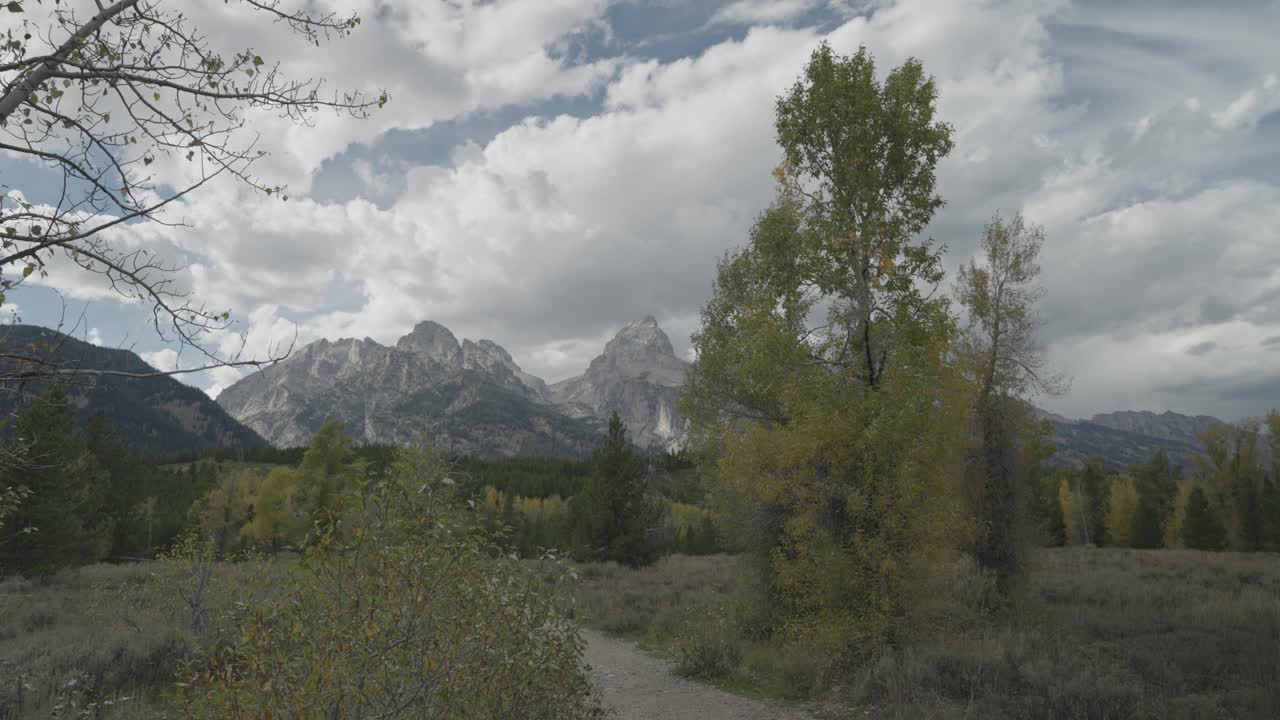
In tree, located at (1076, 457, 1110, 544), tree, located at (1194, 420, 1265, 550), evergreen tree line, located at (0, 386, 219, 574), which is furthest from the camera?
tree, located at (1076, 457, 1110, 544)

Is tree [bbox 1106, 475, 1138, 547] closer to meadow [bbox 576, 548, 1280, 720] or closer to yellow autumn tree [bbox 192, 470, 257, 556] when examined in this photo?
meadow [bbox 576, 548, 1280, 720]

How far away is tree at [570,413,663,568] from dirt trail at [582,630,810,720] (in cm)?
1439

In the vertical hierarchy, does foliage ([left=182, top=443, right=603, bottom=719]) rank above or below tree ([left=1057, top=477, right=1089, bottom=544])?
above

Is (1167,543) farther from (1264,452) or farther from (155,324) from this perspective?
(155,324)

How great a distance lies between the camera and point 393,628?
411cm

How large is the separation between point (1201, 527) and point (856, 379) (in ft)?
163

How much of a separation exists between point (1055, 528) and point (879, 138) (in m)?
59.5

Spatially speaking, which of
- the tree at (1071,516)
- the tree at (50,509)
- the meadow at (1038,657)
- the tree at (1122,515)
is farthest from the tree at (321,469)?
the tree at (1122,515)

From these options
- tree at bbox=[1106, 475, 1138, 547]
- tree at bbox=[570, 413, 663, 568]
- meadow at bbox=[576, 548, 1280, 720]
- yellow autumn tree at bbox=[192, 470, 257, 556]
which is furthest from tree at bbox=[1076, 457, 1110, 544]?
yellow autumn tree at bbox=[192, 470, 257, 556]

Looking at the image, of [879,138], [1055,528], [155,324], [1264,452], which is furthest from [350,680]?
[1055,528]

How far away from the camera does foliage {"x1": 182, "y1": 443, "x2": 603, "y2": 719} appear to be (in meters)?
3.98

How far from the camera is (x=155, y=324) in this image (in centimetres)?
375

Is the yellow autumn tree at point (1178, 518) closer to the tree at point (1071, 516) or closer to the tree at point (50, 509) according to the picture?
the tree at point (1071, 516)

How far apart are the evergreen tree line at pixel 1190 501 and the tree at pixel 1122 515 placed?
0.07 metres
